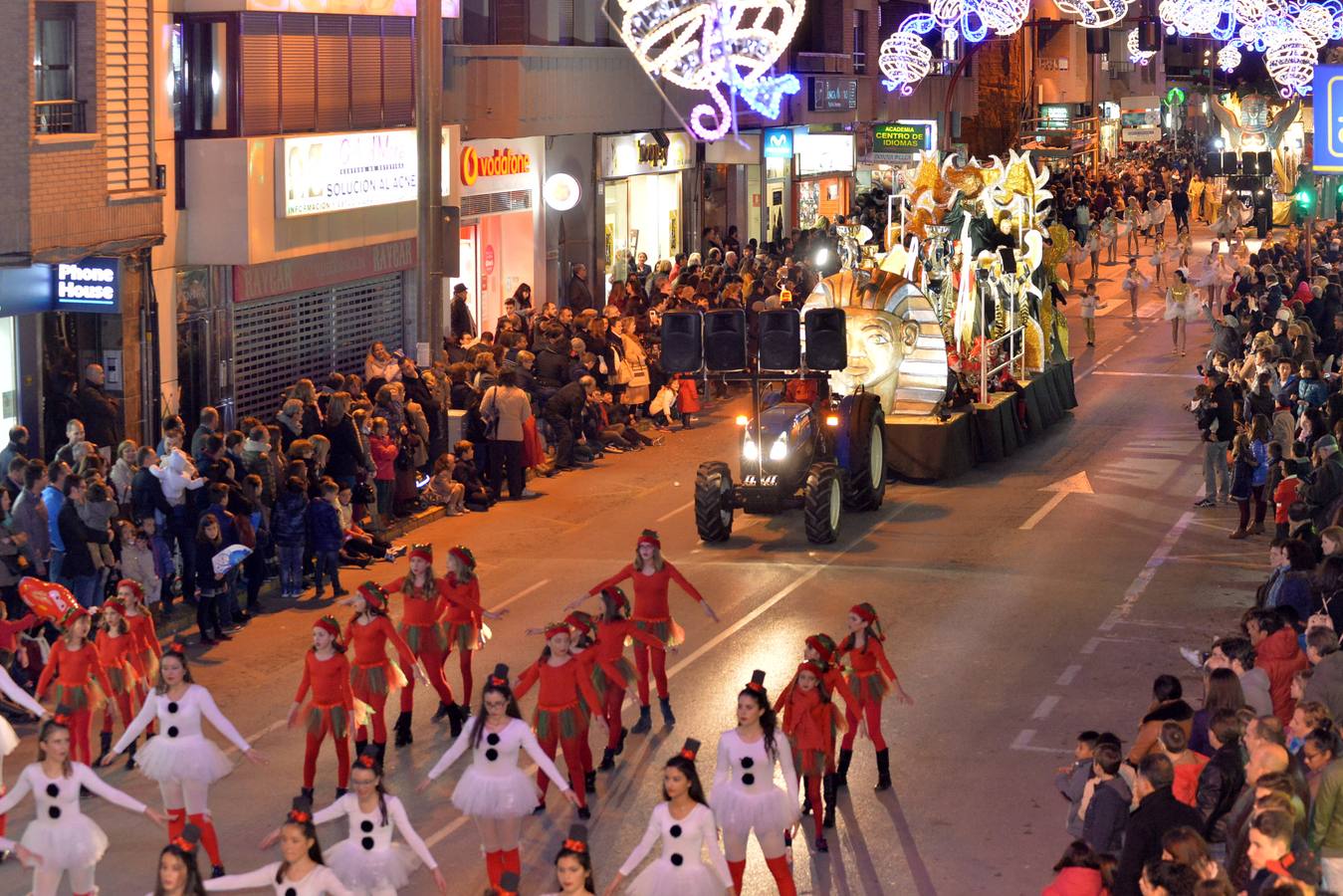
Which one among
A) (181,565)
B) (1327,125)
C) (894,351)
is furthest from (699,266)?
(181,565)

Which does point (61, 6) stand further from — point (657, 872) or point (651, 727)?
point (657, 872)

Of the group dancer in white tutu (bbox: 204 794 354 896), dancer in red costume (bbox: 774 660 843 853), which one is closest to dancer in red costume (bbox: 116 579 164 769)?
dancer in red costume (bbox: 774 660 843 853)

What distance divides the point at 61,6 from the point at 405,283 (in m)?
10.2

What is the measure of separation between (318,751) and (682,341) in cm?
911

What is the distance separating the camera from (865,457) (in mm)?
25281

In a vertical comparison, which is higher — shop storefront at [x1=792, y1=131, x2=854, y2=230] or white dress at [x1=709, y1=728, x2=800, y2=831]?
shop storefront at [x1=792, y1=131, x2=854, y2=230]

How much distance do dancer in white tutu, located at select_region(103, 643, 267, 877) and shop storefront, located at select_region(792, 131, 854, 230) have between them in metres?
39.9

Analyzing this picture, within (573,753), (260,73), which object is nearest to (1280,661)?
(573,753)

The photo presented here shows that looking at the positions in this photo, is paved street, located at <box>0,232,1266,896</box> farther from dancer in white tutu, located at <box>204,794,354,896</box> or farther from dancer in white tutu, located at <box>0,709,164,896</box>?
dancer in white tutu, located at <box>204,794,354,896</box>

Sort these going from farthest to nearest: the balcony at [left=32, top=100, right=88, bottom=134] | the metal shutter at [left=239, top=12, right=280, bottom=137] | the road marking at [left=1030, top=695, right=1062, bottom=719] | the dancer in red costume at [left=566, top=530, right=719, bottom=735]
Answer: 1. the metal shutter at [left=239, top=12, right=280, bottom=137]
2. the balcony at [left=32, top=100, right=88, bottom=134]
3. the road marking at [left=1030, top=695, right=1062, bottom=719]
4. the dancer in red costume at [left=566, top=530, right=719, bottom=735]

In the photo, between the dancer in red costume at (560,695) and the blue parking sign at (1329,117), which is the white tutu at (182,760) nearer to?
the dancer in red costume at (560,695)

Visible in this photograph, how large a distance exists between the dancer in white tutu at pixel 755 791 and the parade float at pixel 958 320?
42.8 ft

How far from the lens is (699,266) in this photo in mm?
42375

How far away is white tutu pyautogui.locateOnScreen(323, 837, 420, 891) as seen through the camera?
12.1m
